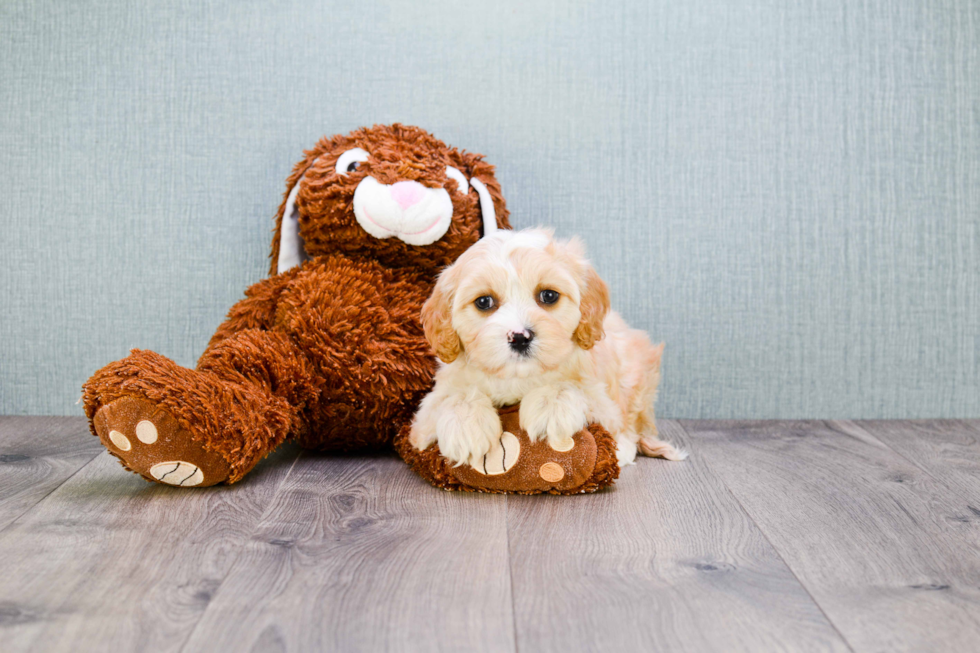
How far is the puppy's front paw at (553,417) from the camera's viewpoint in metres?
1.35

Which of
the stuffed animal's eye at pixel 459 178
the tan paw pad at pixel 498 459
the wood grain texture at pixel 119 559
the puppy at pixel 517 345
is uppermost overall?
the stuffed animal's eye at pixel 459 178

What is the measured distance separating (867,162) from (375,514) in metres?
1.54

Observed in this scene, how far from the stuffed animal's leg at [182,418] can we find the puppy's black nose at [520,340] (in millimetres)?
504

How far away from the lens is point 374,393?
1.57 meters

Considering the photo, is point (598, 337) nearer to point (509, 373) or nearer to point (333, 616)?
point (509, 373)

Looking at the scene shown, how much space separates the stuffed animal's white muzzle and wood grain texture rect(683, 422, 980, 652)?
77 centimetres

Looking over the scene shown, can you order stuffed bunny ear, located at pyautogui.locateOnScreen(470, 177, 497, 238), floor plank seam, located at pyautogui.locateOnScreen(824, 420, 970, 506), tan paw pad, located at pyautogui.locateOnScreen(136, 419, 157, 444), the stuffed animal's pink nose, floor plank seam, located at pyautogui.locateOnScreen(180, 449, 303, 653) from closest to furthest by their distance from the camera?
Answer: floor plank seam, located at pyautogui.locateOnScreen(180, 449, 303, 653)
tan paw pad, located at pyautogui.locateOnScreen(136, 419, 157, 444)
floor plank seam, located at pyautogui.locateOnScreen(824, 420, 970, 506)
the stuffed animal's pink nose
stuffed bunny ear, located at pyautogui.locateOnScreen(470, 177, 497, 238)

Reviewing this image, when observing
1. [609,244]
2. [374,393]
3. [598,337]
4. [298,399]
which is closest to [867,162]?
[609,244]

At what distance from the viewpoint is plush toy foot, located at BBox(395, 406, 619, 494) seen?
135cm

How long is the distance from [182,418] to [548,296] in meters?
0.65

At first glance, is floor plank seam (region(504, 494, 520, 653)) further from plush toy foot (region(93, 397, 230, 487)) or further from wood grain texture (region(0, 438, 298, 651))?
plush toy foot (region(93, 397, 230, 487))

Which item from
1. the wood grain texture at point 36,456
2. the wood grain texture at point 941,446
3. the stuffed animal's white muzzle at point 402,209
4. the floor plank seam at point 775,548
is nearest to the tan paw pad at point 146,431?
the wood grain texture at point 36,456

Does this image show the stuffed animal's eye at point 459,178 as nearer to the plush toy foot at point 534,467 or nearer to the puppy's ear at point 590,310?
the puppy's ear at point 590,310

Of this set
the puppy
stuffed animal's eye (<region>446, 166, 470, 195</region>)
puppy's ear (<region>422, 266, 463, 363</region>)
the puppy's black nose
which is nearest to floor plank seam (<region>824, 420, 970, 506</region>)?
the puppy
